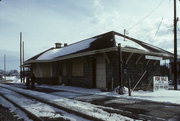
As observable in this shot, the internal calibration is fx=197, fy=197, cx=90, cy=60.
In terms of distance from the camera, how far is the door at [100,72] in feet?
53.1

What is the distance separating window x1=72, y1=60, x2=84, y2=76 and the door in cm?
225

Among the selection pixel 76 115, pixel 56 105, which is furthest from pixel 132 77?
pixel 76 115

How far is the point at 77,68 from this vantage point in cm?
1972

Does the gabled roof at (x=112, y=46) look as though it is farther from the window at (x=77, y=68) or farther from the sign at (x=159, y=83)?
the sign at (x=159, y=83)

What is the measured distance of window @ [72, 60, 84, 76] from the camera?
18.9 metres

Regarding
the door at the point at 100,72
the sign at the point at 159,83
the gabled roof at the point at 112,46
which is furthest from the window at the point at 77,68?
the sign at the point at 159,83

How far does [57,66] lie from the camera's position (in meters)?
24.3

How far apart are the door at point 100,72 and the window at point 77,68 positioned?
225 centimetres

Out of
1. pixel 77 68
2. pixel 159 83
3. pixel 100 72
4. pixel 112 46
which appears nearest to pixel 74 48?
pixel 77 68

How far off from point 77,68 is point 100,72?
12.5 ft

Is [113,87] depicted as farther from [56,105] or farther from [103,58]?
[56,105]

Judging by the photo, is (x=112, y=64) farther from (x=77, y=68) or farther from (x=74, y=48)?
(x=74, y=48)

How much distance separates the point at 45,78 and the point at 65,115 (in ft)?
64.7

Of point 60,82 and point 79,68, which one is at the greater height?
point 79,68
